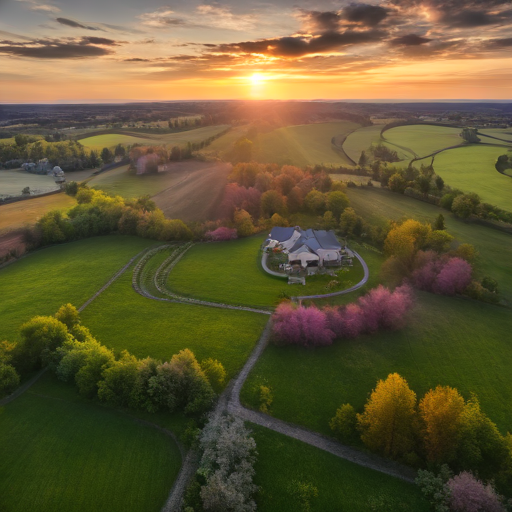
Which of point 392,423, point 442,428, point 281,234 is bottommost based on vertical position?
point 281,234

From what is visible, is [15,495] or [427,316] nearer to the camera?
[15,495]

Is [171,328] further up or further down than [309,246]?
further down

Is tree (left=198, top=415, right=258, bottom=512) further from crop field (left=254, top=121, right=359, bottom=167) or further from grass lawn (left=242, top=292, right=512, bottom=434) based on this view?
crop field (left=254, top=121, right=359, bottom=167)

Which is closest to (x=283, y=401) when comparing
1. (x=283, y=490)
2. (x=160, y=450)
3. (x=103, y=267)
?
(x=283, y=490)

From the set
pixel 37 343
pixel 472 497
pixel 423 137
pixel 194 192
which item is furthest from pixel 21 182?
pixel 423 137

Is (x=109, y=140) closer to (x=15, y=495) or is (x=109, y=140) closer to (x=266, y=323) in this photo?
(x=266, y=323)

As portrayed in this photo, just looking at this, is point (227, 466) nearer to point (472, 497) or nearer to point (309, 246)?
point (472, 497)

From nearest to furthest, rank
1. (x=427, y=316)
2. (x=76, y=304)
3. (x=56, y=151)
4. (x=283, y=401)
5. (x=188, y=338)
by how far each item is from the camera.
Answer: (x=283, y=401), (x=188, y=338), (x=427, y=316), (x=76, y=304), (x=56, y=151)
